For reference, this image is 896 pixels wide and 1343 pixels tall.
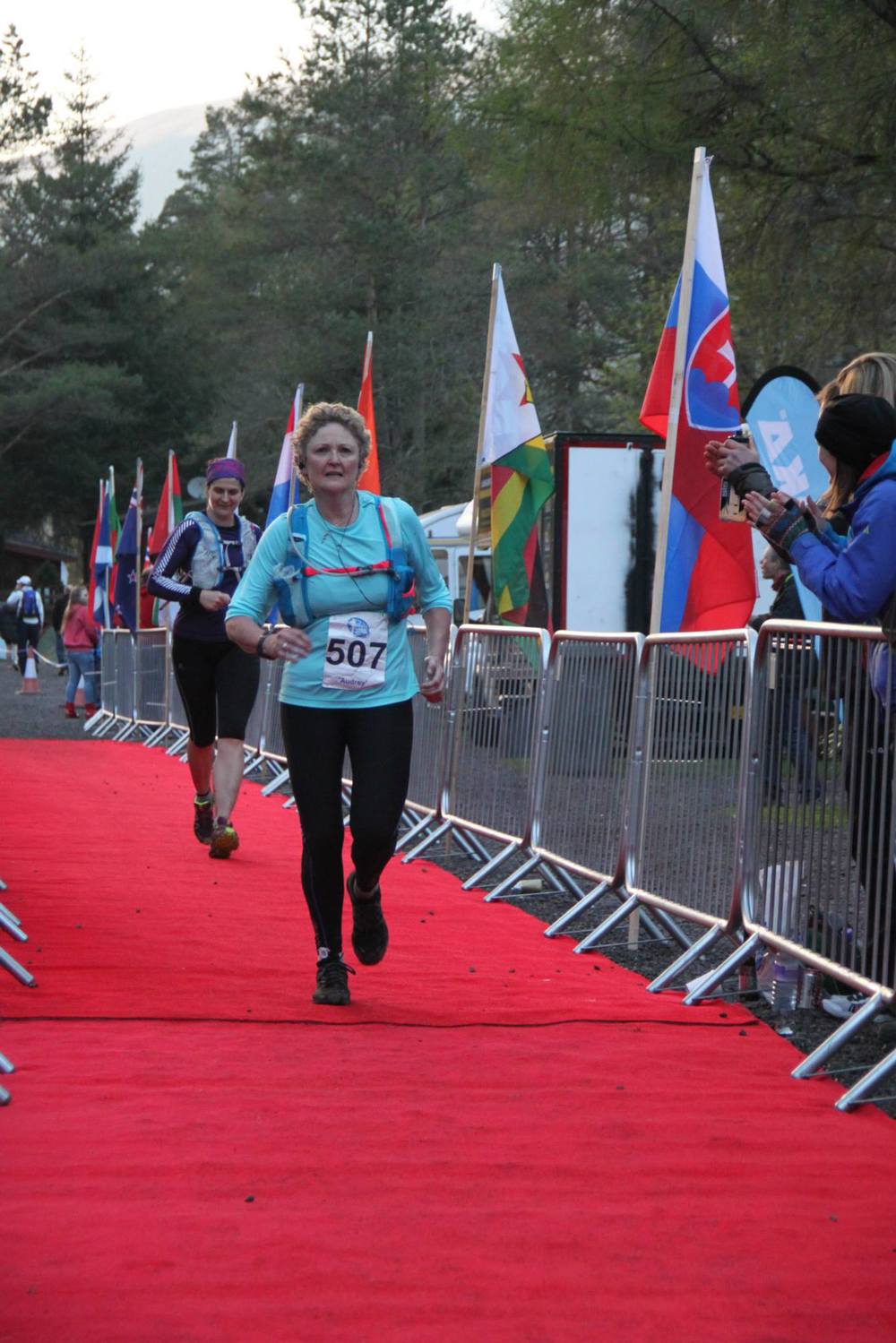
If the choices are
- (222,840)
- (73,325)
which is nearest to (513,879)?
(222,840)

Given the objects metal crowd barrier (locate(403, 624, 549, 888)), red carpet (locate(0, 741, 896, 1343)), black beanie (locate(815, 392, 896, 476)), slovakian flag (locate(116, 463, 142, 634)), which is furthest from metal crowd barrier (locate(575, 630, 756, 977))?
slovakian flag (locate(116, 463, 142, 634))

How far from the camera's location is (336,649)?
19.6 ft

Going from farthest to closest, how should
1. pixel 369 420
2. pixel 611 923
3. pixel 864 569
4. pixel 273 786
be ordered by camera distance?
1. pixel 273 786
2. pixel 369 420
3. pixel 611 923
4. pixel 864 569

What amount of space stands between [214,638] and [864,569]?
515 centimetres

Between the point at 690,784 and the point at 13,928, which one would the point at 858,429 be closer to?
the point at 690,784

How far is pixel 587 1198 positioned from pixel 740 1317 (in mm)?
703

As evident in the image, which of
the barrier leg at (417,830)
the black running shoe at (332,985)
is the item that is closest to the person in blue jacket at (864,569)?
the black running shoe at (332,985)

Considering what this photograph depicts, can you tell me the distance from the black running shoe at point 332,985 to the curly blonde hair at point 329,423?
1.63 metres

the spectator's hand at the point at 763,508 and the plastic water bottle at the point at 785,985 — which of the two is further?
the plastic water bottle at the point at 785,985

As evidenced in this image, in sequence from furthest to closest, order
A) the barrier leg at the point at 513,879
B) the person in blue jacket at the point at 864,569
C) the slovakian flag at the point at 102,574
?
1. the slovakian flag at the point at 102,574
2. the barrier leg at the point at 513,879
3. the person in blue jacket at the point at 864,569

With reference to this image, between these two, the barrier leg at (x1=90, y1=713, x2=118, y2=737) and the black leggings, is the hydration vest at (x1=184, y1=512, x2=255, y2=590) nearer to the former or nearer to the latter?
the black leggings

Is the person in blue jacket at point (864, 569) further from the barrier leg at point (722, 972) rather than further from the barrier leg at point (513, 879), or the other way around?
the barrier leg at point (513, 879)

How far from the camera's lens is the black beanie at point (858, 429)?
5.36 metres

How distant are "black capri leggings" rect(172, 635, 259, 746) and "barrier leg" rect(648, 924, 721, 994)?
359 centimetres
